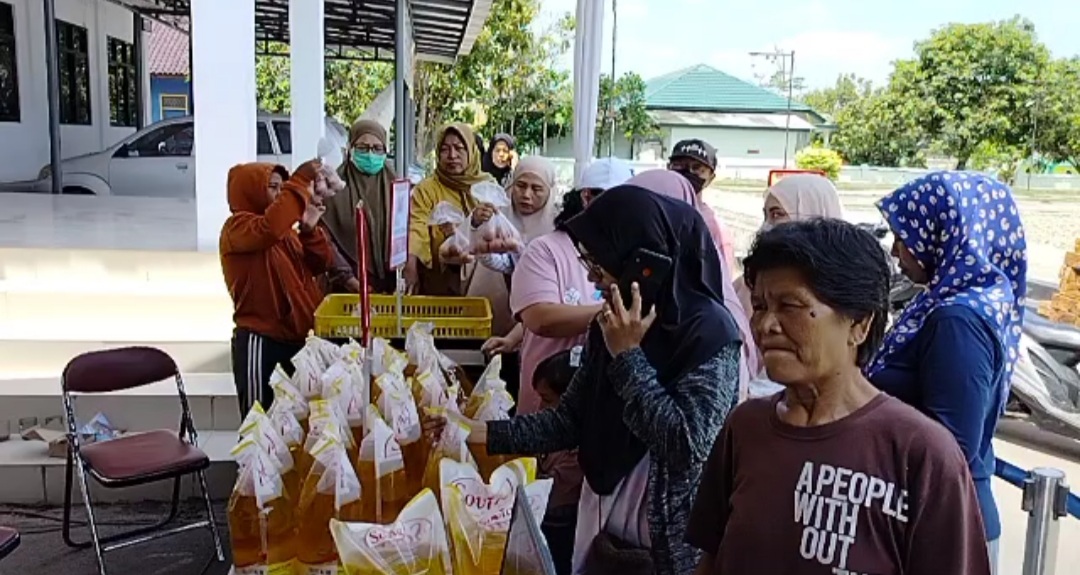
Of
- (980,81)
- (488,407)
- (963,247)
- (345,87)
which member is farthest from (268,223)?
(345,87)

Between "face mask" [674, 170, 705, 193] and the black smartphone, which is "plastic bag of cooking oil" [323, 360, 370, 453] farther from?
"face mask" [674, 170, 705, 193]

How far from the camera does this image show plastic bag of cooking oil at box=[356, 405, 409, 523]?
179 centimetres

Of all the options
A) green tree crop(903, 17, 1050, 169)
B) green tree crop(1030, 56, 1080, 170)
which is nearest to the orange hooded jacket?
green tree crop(903, 17, 1050, 169)

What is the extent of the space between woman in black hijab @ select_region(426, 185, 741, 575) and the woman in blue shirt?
0.30 metres

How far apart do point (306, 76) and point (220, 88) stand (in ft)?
4.02

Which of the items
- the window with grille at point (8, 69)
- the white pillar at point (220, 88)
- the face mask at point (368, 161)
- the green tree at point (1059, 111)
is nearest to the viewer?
the face mask at point (368, 161)

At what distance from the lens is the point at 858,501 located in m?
1.03

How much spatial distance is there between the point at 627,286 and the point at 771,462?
44 cm

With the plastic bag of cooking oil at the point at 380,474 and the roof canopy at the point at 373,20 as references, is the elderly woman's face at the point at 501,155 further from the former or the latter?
the roof canopy at the point at 373,20

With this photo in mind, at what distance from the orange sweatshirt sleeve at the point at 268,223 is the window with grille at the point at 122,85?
12834 mm

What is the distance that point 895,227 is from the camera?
63.1 inches

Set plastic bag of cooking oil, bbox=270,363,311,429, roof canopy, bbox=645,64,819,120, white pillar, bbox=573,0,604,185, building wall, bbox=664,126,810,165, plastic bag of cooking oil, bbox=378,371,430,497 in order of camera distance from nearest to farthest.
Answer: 1. plastic bag of cooking oil, bbox=378,371,430,497
2. plastic bag of cooking oil, bbox=270,363,311,429
3. white pillar, bbox=573,0,604,185
4. roof canopy, bbox=645,64,819,120
5. building wall, bbox=664,126,810,165

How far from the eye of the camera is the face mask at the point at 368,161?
3.64 metres

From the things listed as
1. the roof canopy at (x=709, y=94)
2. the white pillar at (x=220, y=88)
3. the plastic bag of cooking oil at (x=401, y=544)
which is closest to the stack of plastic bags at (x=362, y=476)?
the plastic bag of cooking oil at (x=401, y=544)
